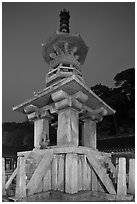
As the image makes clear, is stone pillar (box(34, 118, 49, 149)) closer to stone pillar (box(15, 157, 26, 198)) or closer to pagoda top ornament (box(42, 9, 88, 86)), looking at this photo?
pagoda top ornament (box(42, 9, 88, 86))

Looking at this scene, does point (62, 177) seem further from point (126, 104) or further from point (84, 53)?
point (126, 104)

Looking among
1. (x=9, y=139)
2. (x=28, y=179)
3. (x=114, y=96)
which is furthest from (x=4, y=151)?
(x=28, y=179)

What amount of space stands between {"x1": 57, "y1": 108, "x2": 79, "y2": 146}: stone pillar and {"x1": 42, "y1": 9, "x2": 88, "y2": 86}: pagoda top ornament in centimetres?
177

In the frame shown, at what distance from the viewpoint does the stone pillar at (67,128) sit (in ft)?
19.4

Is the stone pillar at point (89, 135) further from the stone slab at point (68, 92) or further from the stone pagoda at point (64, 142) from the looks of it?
the stone slab at point (68, 92)

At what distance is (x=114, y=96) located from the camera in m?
19.1

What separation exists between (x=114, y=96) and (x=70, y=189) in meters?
14.9

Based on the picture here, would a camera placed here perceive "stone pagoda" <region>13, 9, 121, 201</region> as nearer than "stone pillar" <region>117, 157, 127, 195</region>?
No

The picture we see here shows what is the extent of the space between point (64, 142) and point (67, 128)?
440mm

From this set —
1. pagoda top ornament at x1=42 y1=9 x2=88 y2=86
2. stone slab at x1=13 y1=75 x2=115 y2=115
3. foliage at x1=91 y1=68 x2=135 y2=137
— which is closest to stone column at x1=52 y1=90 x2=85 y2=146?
stone slab at x1=13 y1=75 x2=115 y2=115

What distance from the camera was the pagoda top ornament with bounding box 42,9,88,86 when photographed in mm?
7508

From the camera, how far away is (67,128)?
5984 mm

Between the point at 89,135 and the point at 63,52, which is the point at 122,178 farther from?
the point at 63,52

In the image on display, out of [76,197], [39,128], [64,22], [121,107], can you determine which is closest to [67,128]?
[39,128]
